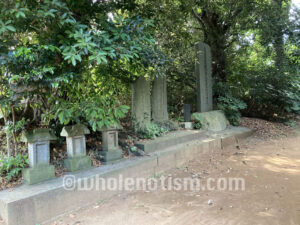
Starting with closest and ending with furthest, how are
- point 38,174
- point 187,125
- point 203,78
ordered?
1. point 38,174
2. point 187,125
3. point 203,78

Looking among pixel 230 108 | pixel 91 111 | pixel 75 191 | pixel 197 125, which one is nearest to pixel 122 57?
pixel 91 111

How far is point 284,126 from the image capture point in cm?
916

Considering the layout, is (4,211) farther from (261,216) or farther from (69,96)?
(261,216)

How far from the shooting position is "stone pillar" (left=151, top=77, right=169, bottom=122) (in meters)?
6.04

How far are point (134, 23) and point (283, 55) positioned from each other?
7.49 metres

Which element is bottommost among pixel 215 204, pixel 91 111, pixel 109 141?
pixel 215 204

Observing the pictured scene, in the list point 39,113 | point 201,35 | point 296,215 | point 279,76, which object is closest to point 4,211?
point 39,113

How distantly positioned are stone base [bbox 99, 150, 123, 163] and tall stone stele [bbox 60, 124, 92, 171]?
1.10 ft

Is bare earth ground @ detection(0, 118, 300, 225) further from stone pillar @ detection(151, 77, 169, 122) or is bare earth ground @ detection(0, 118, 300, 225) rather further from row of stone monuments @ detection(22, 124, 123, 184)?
stone pillar @ detection(151, 77, 169, 122)

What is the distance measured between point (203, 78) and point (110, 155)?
485cm

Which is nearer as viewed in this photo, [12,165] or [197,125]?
[12,165]

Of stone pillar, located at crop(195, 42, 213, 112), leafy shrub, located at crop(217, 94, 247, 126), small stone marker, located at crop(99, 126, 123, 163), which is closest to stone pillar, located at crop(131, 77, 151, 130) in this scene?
small stone marker, located at crop(99, 126, 123, 163)

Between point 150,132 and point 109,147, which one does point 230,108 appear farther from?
point 109,147

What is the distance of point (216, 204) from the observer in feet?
10.4
